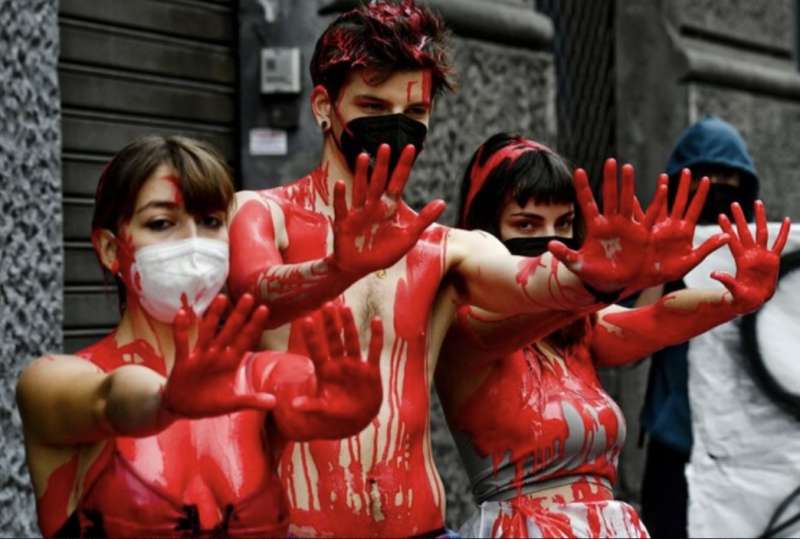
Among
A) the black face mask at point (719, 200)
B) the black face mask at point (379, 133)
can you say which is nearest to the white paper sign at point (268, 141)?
the black face mask at point (719, 200)

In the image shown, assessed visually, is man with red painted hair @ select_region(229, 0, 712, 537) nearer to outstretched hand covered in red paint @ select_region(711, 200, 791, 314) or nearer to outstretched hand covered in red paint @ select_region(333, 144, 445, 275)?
outstretched hand covered in red paint @ select_region(333, 144, 445, 275)

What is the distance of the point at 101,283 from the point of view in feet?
19.3

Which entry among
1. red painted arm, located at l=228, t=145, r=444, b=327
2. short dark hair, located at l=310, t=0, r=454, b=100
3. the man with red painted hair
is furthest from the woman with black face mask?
red painted arm, located at l=228, t=145, r=444, b=327

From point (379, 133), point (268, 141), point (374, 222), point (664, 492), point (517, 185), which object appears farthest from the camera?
point (268, 141)

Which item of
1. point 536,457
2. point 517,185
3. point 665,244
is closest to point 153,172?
point 665,244

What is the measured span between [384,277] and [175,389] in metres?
0.92

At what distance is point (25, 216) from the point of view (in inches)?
202

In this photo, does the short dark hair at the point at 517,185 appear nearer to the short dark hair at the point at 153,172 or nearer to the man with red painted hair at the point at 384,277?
the man with red painted hair at the point at 384,277

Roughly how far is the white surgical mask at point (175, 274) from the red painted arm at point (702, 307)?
50.4 inches

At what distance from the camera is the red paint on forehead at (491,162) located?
3807 mm

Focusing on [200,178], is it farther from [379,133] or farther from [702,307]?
[702,307]

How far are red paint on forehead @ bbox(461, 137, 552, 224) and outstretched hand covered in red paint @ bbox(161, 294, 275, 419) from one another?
52.6 inches

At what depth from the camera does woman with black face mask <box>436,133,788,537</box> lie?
142 inches

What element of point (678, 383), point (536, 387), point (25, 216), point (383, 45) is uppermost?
point (383, 45)
